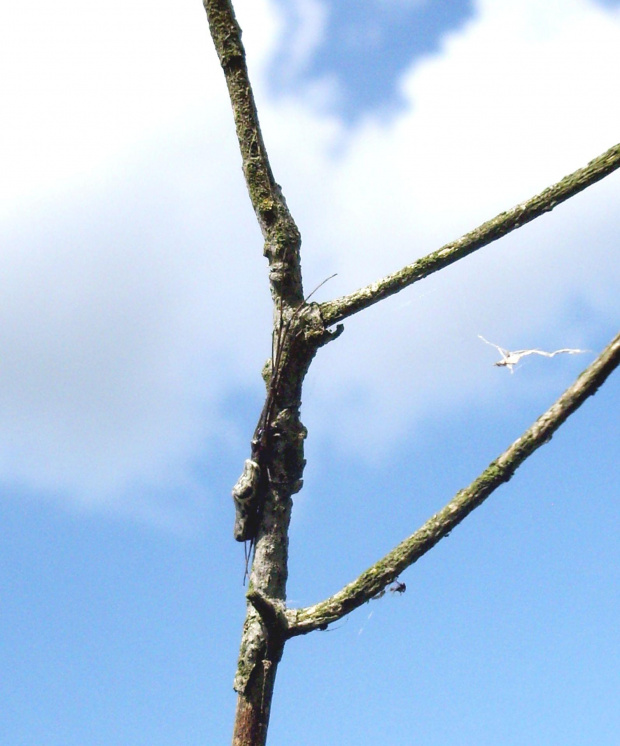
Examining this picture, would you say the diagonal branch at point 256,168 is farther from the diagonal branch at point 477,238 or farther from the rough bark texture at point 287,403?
the diagonal branch at point 477,238

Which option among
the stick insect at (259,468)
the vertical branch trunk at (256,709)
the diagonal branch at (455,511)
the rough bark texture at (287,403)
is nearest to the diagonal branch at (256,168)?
the rough bark texture at (287,403)

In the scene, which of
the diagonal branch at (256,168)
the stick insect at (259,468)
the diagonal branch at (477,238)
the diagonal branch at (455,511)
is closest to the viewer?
the diagonal branch at (455,511)

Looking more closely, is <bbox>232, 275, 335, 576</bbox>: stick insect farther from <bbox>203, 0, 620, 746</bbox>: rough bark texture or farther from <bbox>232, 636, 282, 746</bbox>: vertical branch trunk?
<bbox>232, 636, 282, 746</bbox>: vertical branch trunk

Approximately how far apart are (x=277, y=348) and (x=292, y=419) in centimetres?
35

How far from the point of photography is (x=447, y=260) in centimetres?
411

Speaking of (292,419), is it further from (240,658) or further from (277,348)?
(240,658)

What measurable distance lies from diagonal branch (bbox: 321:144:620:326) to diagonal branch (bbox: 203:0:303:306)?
0.89 feet

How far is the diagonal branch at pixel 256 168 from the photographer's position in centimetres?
438

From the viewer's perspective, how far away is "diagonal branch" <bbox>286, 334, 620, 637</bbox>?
129 inches

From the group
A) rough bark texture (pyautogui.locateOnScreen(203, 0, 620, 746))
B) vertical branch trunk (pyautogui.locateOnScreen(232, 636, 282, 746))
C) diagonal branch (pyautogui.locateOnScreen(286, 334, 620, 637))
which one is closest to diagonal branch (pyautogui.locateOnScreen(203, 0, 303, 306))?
rough bark texture (pyautogui.locateOnScreen(203, 0, 620, 746))

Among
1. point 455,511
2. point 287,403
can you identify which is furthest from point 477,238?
point 455,511

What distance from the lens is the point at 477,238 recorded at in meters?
4.07

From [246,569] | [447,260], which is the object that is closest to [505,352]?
[447,260]

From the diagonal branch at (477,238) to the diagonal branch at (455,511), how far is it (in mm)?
939
